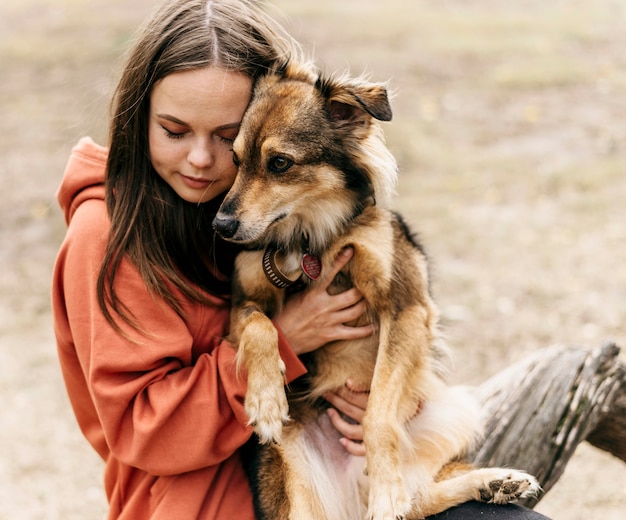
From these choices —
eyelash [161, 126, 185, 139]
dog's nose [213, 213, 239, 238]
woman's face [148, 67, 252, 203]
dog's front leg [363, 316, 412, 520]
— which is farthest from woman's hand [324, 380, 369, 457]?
eyelash [161, 126, 185, 139]

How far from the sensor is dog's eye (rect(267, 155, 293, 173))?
9.20 feet

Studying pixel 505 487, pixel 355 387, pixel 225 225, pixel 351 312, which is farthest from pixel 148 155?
pixel 505 487

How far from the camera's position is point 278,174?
2.83m

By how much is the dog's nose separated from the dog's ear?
0.58 meters

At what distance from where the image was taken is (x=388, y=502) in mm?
2678

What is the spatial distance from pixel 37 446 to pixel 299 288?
10.2 feet

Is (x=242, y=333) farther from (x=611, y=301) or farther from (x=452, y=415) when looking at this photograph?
(x=611, y=301)

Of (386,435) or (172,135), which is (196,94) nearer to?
(172,135)

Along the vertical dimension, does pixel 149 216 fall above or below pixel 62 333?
above

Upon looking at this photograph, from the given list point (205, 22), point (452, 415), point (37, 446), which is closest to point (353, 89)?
point (205, 22)

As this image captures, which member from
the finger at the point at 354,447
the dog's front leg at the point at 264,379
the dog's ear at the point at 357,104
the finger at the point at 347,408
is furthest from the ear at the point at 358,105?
the finger at the point at 354,447

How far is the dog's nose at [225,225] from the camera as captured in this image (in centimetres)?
269

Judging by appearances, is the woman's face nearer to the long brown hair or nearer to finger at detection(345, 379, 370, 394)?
the long brown hair

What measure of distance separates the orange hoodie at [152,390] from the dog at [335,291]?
A: 111mm
